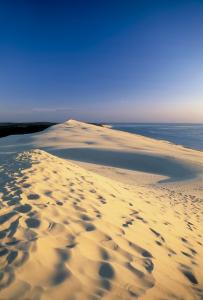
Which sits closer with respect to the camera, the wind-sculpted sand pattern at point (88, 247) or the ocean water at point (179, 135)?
the wind-sculpted sand pattern at point (88, 247)

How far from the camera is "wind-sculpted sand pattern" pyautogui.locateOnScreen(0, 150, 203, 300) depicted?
11.3 feet

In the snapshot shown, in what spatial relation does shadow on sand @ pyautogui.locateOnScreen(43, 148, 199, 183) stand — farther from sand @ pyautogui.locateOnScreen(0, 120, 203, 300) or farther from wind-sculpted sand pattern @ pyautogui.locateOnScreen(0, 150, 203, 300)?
wind-sculpted sand pattern @ pyautogui.locateOnScreen(0, 150, 203, 300)

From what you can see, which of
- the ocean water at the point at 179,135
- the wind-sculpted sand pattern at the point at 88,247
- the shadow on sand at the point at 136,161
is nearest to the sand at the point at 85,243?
the wind-sculpted sand pattern at the point at 88,247

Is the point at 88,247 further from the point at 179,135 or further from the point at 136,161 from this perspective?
the point at 179,135

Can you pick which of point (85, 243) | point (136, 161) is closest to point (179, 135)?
point (136, 161)

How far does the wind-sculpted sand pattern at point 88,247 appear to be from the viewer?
3.44 metres

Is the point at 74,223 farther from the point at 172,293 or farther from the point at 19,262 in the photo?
the point at 172,293

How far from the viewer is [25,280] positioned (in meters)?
3.38

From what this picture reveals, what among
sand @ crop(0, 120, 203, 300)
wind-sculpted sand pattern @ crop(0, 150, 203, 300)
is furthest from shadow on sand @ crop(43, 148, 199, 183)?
wind-sculpted sand pattern @ crop(0, 150, 203, 300)

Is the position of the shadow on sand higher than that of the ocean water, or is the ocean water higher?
the shadow on sand

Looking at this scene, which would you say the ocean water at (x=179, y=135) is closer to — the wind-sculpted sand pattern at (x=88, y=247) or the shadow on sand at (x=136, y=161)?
the shadow on sand at (x=136, y=161)

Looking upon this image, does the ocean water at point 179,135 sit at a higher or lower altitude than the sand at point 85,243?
lower

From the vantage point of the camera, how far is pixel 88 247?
436 centimetres

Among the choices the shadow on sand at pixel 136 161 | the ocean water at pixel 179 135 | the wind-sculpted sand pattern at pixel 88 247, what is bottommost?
the ocean water at pixel 179 135
